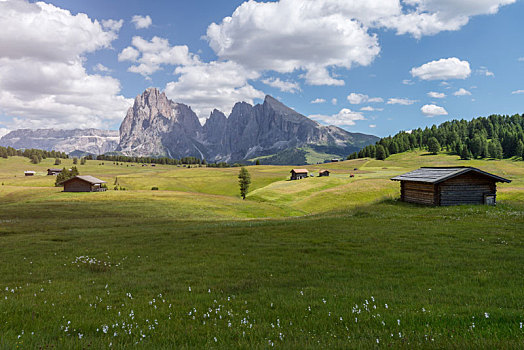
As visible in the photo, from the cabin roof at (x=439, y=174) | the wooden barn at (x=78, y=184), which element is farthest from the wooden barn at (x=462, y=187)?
the wooden barn at (x=78, y=184)

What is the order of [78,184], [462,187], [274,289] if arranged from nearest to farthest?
[274,289]
[462,187]
[78,184]

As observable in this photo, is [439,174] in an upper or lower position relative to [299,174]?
upper

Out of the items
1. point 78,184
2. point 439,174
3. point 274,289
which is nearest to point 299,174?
point 78,184

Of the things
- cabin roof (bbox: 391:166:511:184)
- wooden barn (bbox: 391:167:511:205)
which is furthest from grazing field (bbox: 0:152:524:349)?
wooden barn (bbox: 391:167:511:205)

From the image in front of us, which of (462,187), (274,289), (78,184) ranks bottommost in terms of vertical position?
(78,184)

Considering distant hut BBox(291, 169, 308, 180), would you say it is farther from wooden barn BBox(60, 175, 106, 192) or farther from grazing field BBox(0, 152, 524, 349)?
grazing field BBox(0, 152, 524, 349)

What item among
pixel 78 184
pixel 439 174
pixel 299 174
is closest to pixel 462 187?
pixel 439 174

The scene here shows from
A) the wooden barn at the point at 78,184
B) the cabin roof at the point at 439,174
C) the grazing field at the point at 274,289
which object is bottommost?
the wooden barn at the point at 78,184

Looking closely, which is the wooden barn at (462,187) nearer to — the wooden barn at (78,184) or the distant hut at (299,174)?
the distant hut at (299,174)

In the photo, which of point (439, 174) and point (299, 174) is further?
point (299, 174)

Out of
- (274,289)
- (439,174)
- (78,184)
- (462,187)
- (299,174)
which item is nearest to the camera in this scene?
(274,289)

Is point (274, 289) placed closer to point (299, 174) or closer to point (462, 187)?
point (462, 187)

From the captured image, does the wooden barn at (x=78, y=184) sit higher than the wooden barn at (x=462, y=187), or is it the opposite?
the wooden barn at (x=462, y=187)

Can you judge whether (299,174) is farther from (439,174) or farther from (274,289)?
(274,289)
